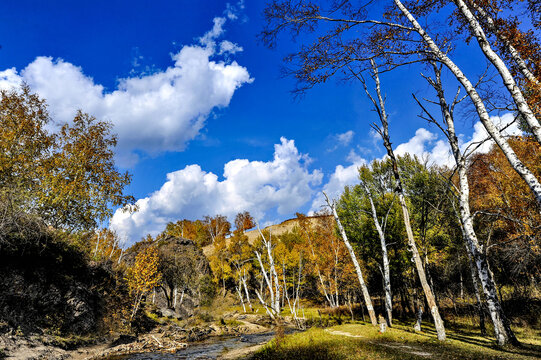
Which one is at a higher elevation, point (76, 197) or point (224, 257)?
point (76, 197)

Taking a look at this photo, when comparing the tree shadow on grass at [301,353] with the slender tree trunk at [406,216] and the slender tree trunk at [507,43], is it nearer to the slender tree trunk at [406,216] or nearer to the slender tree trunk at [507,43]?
the slender tree trunk at [406,216]

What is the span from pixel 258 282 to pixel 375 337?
1782 inches

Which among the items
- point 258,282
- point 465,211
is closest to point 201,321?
point 258,282

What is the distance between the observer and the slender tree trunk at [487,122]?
6.38 meters

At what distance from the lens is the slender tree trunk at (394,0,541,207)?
6.38m

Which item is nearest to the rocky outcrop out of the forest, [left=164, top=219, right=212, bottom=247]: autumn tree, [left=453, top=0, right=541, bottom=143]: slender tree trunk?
the forest

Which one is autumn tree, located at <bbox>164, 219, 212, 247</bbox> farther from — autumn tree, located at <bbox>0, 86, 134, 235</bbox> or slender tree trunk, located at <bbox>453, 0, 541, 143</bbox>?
slender tree trunk, located at <bbox>453, 0, 541, 143</bbox>

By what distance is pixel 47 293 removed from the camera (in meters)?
17.6

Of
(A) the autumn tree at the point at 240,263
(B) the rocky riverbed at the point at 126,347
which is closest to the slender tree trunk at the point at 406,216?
(B) the rocky riverbed at the point at 126,347

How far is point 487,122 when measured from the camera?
23.7 feet

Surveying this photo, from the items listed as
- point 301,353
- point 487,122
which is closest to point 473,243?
point 487,122

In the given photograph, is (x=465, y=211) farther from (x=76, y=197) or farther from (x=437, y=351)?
(x=76, y=197)

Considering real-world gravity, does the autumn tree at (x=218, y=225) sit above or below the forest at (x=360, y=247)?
above

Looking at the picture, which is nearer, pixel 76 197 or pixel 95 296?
pixel 76 197
